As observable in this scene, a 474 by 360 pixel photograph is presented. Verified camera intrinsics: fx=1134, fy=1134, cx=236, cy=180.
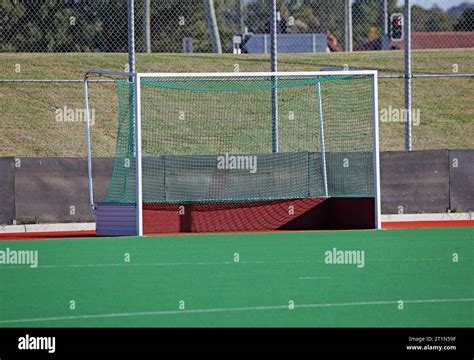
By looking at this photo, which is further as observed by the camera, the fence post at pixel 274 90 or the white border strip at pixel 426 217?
the white border strip at pixel 426 217

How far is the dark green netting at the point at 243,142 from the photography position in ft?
66.2

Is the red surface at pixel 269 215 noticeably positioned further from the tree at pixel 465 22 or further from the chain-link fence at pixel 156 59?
the tree at pixel 465 22

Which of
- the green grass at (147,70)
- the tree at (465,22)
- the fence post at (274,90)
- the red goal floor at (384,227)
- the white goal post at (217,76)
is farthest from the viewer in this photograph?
the tree at (465,22)

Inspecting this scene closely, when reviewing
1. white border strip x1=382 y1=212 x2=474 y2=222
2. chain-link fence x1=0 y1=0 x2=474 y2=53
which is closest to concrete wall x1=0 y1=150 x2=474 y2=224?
white border strip x1=382 y1=212 x2=474 y2=222

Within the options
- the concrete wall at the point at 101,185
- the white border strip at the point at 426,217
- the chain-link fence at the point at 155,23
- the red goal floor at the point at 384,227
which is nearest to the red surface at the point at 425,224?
the red goal floor at the point at 384,227

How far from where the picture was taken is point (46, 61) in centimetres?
2870

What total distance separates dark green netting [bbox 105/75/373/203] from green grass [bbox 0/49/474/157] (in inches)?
87.2

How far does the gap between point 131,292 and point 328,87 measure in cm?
1195

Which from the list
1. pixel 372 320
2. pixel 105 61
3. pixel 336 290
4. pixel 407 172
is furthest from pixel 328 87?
pixel 372 320

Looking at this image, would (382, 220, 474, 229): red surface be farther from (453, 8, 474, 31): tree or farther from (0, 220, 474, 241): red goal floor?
(453, 8, 474, 31): tree

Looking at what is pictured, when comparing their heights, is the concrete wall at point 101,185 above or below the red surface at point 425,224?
above

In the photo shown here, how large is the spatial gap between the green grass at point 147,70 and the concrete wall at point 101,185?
3.58 meters

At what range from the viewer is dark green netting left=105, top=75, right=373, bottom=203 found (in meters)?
20.2
